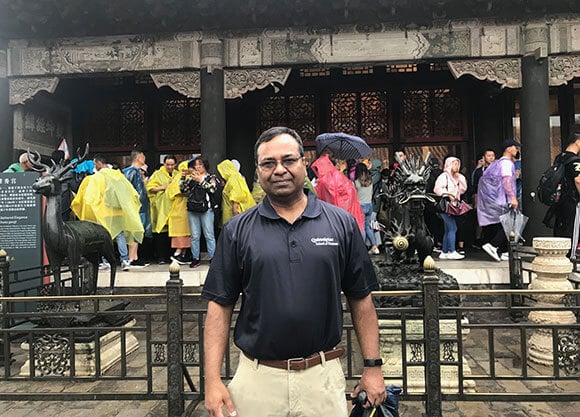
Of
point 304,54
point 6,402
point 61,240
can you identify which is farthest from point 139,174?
point 6,402

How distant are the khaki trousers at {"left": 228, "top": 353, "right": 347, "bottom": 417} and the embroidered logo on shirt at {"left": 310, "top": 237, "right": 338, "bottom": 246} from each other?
1.70 feet

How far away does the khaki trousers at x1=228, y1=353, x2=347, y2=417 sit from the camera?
205 centimetres

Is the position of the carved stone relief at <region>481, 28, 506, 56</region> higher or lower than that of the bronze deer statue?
higher

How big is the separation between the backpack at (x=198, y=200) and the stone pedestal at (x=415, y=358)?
12.4 ft

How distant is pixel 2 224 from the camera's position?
250 inches

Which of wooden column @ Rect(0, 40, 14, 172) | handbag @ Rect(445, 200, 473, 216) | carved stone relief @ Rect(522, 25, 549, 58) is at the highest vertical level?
carved stone relief @ Rect(522, 25, 549, 58)

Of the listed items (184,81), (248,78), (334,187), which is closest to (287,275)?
(334,187)

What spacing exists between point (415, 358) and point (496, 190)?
4.46 m

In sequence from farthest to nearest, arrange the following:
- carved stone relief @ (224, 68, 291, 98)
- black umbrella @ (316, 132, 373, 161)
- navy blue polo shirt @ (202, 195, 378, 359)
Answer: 1. carved stone relief @ (224, 68, 291, 98)
2. black umbrella @ (316, 132, 373, 161)
3. navy blue polo shirt @ (202, 195, 378, 359)

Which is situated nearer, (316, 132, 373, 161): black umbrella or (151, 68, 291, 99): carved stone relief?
(316, 132, 373, 161): black umbrella

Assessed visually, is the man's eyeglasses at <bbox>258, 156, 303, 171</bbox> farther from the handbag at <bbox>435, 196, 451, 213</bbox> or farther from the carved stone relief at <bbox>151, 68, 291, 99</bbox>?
the carved stone relief at <bbox>151, 68, 291, 99</bbox>

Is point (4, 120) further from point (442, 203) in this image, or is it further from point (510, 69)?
point (510, 69)

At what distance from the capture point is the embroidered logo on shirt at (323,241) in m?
2.07

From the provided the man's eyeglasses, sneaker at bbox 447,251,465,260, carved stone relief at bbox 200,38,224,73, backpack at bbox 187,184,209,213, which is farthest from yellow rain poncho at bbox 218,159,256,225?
the man's eyeglasses
